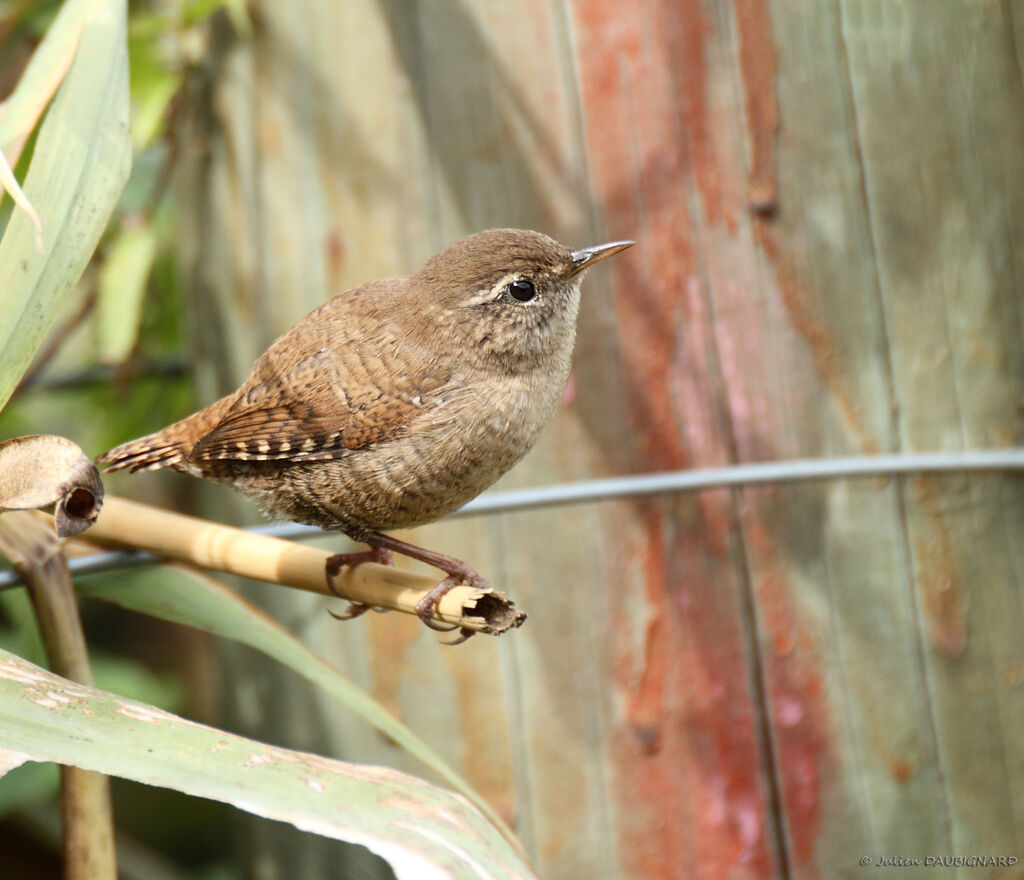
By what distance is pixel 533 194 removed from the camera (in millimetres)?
2434

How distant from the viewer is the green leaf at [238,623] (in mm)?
1566

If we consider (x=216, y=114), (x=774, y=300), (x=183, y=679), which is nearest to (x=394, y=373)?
(x=774, y=300)

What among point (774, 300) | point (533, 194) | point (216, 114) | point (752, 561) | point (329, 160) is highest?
point (216, 114)

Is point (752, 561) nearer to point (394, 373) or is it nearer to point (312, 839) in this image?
point (394, 373)

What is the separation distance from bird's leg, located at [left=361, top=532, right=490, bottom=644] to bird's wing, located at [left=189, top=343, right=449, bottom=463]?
0.19 metres

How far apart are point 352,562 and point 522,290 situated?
22.8 inches

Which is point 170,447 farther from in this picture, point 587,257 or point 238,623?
point 587,257

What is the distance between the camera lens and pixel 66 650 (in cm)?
157

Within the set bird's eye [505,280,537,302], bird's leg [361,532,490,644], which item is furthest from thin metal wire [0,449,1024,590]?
bird's eye [505,280,537,302]

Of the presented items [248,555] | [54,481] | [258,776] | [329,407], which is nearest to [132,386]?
[329,407]

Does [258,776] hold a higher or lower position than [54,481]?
lower

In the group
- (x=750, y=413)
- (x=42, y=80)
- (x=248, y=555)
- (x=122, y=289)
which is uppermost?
(x=122, y=289)

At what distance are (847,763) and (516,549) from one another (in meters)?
0.87

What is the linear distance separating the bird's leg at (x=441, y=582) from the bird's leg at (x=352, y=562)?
0.17 ft
